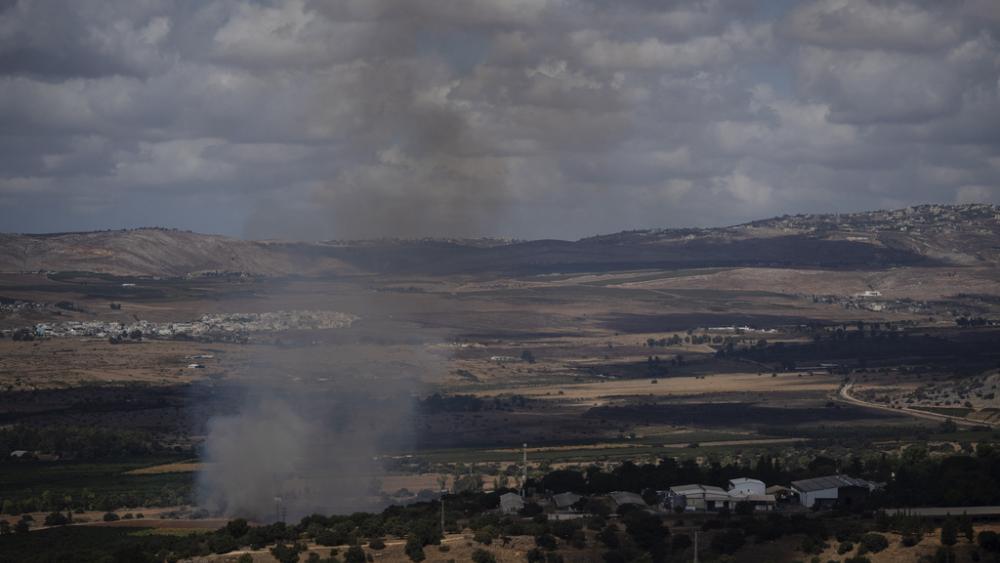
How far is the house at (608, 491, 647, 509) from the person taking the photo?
70.8m

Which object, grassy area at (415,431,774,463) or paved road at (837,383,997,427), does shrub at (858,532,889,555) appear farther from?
paved road at (837,383,997,427)

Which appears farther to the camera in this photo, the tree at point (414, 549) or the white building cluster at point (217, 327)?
the white building cluster at point (217, 327)

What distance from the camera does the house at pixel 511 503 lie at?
230 feet

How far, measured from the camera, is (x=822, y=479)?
73938 mm

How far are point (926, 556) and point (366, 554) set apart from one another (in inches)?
848

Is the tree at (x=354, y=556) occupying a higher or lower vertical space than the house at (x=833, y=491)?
lower

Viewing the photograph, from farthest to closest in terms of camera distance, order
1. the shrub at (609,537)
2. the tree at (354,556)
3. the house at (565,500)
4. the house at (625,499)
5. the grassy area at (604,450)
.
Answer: the grassy area at (604,450) < the house at (565,500) < the house at (625,499) < the shrub at (609,537) < the tree at (354,556)

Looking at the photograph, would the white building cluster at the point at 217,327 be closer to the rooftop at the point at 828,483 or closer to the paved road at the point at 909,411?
the paved road at the point at 909,411

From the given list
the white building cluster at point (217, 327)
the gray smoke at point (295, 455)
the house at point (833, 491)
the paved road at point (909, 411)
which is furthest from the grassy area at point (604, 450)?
the white building cluster at point (217, 327)

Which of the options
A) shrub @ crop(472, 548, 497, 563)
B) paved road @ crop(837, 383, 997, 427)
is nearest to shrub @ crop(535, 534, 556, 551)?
shrub @ crop(472, 548, 497, 563)

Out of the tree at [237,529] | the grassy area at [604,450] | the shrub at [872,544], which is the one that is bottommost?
the grassy area at [604,450]

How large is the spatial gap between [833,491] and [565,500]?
12.8 metres

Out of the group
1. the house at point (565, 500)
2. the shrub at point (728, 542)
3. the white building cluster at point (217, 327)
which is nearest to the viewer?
the shrub at point (728, 542)

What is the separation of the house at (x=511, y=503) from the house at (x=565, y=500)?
1.76 metres
